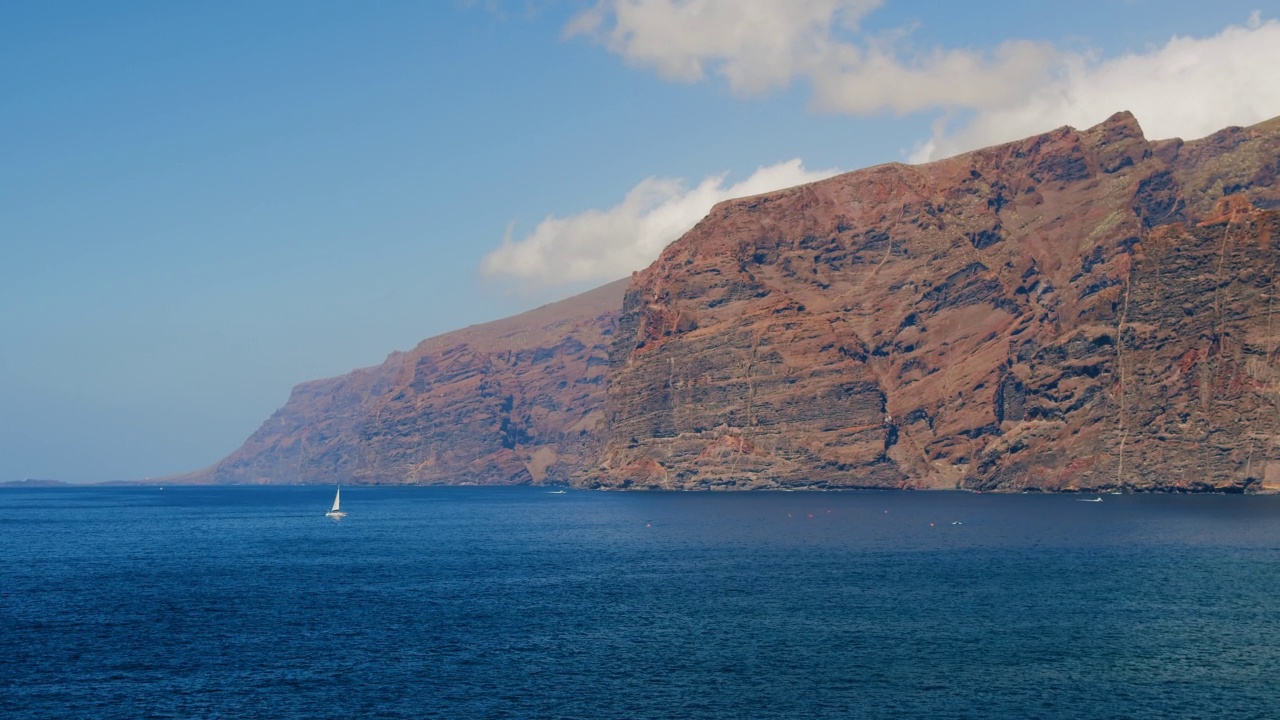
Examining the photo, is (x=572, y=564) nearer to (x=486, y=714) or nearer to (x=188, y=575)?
(x=188, y=575)

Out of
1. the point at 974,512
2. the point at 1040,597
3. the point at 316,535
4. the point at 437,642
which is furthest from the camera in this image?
the point at 974,512

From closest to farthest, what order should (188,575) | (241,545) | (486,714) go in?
(486,714), (188,575), (241,545)

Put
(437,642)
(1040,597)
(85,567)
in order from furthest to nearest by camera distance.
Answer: (85,567) < (1040,597) < (437,642)

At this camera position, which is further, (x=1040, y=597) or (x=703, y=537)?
(x=703, y=537)

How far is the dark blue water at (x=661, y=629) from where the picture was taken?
2474 inches

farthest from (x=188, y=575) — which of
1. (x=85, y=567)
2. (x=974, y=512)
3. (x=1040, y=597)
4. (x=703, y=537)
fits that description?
(x=974, y=512)

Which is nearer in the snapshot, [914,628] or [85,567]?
[914,628]

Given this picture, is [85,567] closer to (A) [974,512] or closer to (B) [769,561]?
(B) [769,561]

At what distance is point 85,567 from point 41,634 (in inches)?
1841

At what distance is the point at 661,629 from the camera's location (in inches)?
3221

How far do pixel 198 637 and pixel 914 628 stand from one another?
4573 centimetres

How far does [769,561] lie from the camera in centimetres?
12319

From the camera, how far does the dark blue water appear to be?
62.8 meters

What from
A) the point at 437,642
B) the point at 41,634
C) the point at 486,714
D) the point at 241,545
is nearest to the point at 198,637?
the point at 41,634
